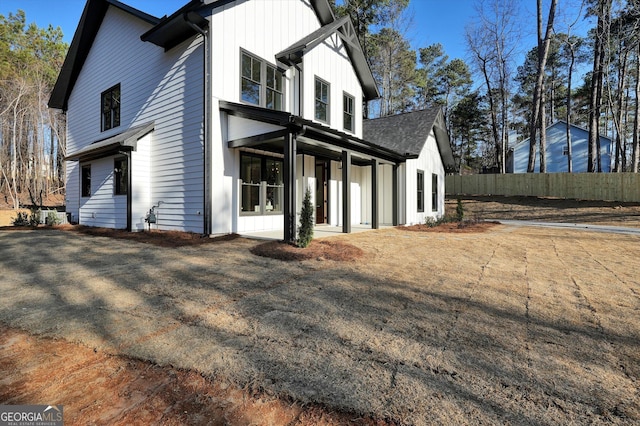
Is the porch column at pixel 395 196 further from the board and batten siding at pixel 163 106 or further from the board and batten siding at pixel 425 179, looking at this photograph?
the board and batten siding at pixel 163 106

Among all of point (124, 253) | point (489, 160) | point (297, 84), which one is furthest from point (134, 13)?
point (489, 160)

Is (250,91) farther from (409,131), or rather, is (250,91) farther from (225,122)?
(409,131)

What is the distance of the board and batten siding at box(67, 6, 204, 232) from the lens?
8.41 metres

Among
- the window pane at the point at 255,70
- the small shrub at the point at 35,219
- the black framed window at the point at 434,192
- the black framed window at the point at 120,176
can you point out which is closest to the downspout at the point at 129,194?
the black framed window at the point at 120,176

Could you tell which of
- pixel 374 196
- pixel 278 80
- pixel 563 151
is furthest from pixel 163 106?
pixel 563 151

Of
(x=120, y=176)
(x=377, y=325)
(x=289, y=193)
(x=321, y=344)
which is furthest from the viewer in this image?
(x=120, y=176)

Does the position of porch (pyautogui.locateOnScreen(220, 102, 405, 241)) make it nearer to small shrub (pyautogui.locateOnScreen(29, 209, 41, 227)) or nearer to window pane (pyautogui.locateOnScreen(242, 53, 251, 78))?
window pane (pyautogui.locateOnScreen(242, 53, 251, 78))

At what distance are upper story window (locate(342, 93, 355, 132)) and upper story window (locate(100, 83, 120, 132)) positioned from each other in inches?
342

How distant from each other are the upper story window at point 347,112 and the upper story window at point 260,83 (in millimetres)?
3526

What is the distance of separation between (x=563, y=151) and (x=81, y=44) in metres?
38.9

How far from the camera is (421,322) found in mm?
2979

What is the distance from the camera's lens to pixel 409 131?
1395 cm

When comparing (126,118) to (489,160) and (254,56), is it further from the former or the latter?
(489,160)

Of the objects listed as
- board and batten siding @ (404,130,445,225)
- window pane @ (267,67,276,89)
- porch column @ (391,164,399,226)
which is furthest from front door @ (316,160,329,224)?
board and batten siding @ (404,130,445,225)
